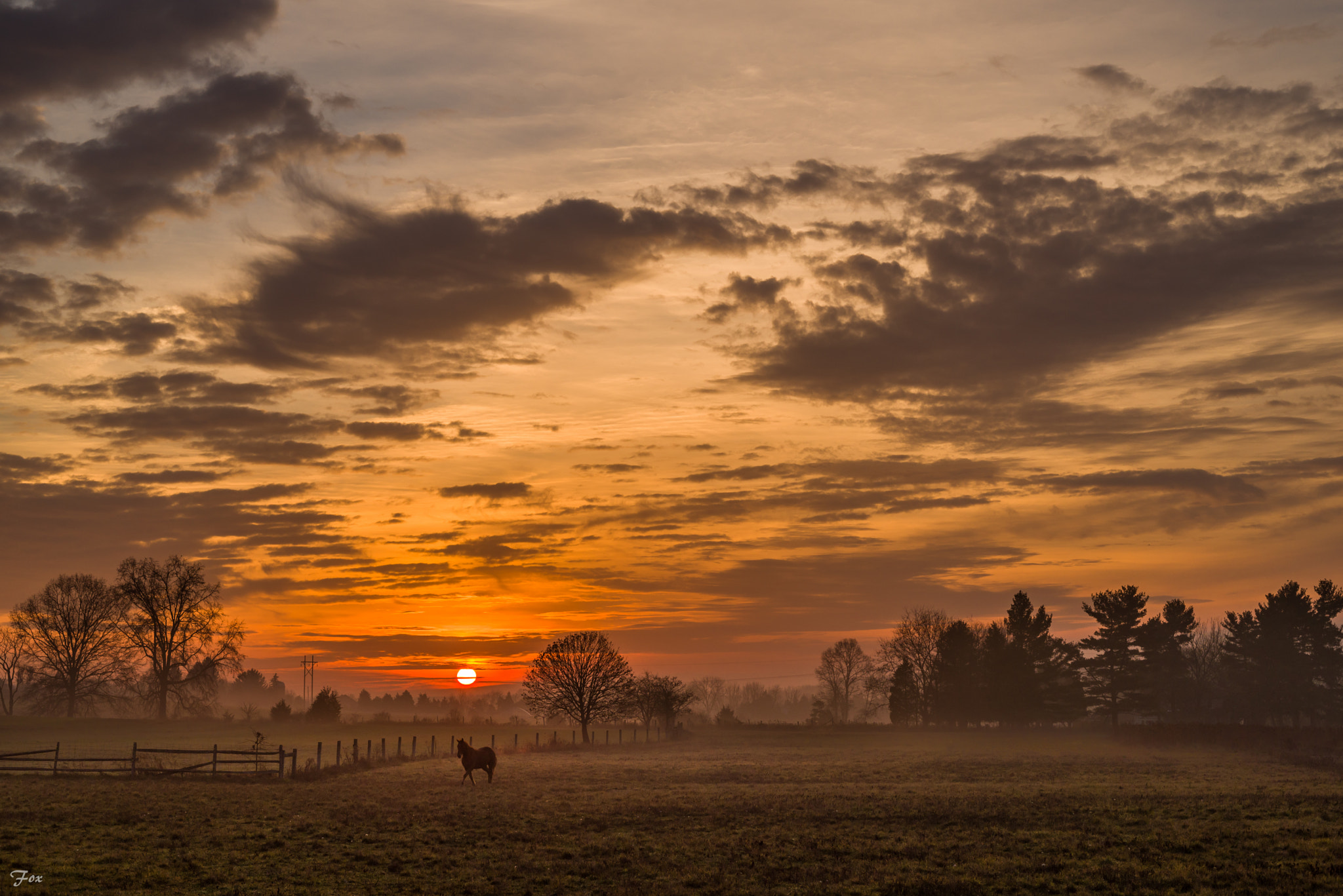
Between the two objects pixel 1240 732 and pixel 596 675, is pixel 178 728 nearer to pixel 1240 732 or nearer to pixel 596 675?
pixel 596 675

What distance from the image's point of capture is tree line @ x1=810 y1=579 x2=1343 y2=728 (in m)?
93.6

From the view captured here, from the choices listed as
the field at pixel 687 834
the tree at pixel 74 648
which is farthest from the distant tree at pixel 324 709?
the field at pixel 687 834

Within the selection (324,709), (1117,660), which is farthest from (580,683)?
(1117,660)

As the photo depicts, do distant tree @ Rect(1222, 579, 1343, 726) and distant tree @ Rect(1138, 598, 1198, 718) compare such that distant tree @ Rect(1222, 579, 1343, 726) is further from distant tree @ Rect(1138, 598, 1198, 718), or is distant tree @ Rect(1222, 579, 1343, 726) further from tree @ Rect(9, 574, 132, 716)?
tree @ Rect(9, 574, 132, 716)

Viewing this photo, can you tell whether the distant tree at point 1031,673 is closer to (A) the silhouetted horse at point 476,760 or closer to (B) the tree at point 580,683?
(B) the tree at point 580,683

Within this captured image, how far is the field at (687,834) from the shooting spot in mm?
18781

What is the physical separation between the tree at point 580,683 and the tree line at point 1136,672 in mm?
37957

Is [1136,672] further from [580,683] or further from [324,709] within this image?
[324,709]

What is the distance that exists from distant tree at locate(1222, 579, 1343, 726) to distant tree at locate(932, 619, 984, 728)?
26793 mm

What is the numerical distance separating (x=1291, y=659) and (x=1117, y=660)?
16.7m

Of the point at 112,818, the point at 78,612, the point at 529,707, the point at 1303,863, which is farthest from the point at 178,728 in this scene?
the point at 1303,863

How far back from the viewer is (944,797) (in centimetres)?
3262

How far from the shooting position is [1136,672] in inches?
3780

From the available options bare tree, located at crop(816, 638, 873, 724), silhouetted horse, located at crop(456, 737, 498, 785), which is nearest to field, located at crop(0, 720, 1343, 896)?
silhouetted horse, located at crop(456, 737, 498, 785)
